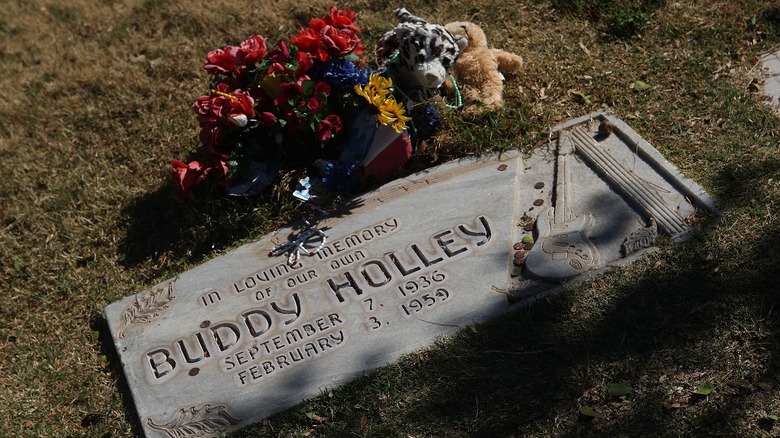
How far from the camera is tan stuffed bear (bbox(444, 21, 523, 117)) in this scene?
438 centimetres

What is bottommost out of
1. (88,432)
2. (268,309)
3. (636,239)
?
(88,432)

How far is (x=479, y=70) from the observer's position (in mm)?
4461

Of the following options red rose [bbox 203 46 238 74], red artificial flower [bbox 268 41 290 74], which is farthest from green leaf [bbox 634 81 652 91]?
red rose [bbox 203 46 238 74]

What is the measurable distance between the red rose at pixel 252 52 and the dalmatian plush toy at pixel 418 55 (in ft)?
2.00

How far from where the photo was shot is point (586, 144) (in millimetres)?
3977

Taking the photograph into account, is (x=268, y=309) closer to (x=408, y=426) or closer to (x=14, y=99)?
(x=408, y=426)

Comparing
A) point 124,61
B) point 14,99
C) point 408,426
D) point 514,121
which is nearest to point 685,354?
point 408,426

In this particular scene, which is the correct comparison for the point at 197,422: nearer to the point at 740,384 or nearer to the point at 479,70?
the point at 740,384

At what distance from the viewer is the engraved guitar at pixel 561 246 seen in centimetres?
344

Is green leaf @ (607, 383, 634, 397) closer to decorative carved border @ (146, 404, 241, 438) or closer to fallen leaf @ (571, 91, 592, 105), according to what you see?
decorative carved border @ (146, 404, 241, 438)

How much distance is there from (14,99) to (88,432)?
9.39 ft

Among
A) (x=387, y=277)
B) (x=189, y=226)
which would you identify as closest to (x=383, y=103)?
(x=387, y=277)

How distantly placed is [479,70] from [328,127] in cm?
97

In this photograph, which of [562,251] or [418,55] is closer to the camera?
[562,251]
